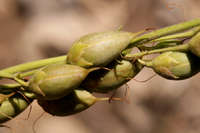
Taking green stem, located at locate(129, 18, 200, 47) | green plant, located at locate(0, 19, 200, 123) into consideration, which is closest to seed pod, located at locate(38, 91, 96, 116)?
green plant, located at locate(0, 19, 200, 123)

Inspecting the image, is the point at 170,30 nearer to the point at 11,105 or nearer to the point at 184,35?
the point at 184,35

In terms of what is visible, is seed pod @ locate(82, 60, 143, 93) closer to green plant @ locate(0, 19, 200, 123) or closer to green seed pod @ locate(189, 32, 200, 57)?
green plant @ locate(0, 19, 200, 123)

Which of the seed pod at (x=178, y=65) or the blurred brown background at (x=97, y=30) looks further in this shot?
the blurred brown background at (x=97, y=30)

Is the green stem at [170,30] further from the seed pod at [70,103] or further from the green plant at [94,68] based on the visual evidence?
the seed pod at [70,103]

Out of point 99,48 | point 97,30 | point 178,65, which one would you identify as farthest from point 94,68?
point 97,30


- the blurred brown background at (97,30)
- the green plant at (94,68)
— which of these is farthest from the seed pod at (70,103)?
the blurred brown background at (97,30)

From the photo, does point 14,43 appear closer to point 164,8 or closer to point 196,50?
point 164,8

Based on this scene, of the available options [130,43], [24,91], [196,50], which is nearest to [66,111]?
[24,91]
